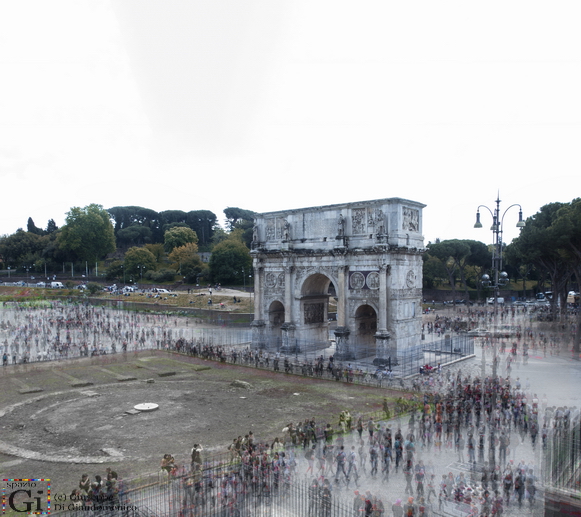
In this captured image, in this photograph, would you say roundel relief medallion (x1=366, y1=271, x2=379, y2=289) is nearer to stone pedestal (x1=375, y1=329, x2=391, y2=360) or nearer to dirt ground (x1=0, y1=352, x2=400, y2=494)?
stone pedestal (x1=375, y1=329, x2=391, y2=360)

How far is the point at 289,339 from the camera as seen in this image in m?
36.5

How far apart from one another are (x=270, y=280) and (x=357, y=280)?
848 centimetres

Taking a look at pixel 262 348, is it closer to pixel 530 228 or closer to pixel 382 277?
pixel 382 277

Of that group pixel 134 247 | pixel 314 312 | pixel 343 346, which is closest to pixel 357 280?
pixel 343 346

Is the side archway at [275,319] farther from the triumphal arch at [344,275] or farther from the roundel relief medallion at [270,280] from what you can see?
the roundel relief medallion at [270,280]

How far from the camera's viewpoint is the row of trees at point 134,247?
84000 millimetres

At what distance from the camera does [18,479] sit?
14.5 metres

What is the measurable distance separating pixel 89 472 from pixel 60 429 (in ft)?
17.6

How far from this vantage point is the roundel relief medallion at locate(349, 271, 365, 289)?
3328cm

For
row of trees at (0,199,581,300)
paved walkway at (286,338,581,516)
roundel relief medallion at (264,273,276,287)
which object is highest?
row of trees at (0,199,581,300)

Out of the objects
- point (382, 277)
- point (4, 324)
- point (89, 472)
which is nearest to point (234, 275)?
point (4, 324)
